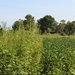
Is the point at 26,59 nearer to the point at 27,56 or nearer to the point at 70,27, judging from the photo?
the point at 27,56

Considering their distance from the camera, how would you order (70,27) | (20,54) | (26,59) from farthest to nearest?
1. (70,27)
2. (20,54)
3. (26,59)

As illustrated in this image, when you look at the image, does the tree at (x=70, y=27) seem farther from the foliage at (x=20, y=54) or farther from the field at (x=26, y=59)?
the foliage at (x=20, y=54)

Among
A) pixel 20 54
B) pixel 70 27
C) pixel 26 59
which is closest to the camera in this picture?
pixel 26 59

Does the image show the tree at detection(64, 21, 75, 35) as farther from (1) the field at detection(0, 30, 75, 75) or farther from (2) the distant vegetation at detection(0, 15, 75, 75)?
(1) the field at detection(0, 30, 75, 75)

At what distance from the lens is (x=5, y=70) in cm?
722

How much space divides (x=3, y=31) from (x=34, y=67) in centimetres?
186

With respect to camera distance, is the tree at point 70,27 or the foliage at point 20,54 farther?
the tree at point 70,27

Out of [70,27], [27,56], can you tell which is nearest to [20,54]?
[27,56]

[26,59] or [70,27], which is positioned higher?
[70,27]

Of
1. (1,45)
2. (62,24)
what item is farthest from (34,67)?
(62,24)

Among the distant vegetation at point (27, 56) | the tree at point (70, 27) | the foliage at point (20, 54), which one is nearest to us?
the foliage at point (20, 54)

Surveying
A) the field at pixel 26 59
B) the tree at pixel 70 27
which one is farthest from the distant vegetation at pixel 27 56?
the tree at pixel 70 27

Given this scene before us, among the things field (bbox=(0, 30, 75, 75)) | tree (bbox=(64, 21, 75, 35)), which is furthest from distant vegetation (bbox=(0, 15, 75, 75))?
tree (bbox=(64, 21, 75, 35))

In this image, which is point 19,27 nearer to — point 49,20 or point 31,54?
point 31,54
